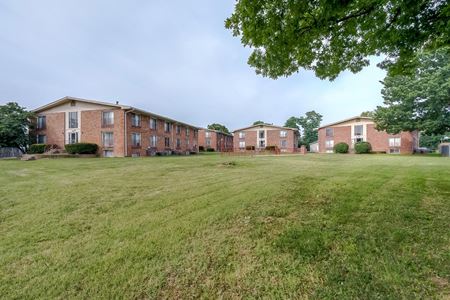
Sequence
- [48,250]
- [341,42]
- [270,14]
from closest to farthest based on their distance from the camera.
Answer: [48,250], [270,14], [341,42]

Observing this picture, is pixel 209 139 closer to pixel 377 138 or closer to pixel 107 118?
pixel 107 118

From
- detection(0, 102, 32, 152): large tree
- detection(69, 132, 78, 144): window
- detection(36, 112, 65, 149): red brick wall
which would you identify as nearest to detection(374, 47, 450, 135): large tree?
detection(69, 132, 78, 144): window

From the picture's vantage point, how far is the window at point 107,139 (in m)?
26.4

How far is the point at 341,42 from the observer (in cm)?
574

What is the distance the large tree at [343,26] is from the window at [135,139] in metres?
24.4

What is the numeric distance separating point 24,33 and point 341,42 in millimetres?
A: 30262

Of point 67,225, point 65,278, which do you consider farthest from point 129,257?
point 67,225

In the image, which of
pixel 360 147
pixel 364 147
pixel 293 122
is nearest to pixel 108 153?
pixel 360 147

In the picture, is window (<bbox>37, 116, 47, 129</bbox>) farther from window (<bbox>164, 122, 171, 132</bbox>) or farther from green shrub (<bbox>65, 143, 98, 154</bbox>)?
window (<bbox>164, 122, 171, 132</bbox>)

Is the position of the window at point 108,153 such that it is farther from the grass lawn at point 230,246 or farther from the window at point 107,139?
the grass lawn at point 230,246

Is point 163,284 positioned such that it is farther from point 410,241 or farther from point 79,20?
point 79,20

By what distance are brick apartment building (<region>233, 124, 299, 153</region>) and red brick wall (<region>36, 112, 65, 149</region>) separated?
32.8m

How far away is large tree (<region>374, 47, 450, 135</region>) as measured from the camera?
23.0m

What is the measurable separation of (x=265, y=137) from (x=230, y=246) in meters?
47.1
